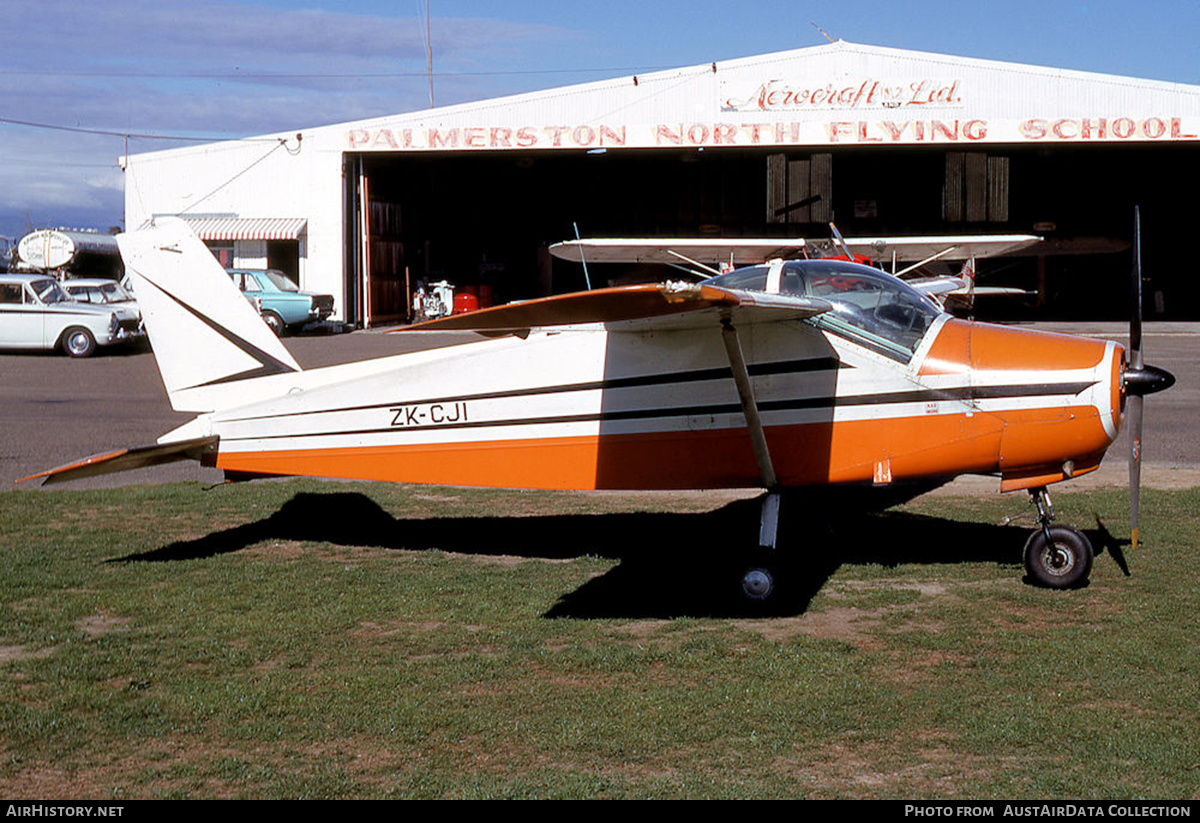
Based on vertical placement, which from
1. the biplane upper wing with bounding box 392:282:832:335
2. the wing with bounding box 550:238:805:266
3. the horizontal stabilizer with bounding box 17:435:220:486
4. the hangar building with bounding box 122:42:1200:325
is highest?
the hangar building with bounding box 122:42:1200:325

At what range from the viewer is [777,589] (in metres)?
7.15

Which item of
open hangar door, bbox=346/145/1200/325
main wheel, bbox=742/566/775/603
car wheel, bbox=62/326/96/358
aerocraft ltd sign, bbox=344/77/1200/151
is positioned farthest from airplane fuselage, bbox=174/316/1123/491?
open hangar door, bbox=346/145/1200/325

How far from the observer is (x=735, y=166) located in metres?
41.1

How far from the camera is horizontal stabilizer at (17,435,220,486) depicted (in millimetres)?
7215

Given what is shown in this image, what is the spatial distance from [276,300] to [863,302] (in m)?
26.6

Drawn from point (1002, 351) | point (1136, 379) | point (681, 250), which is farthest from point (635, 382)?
point (681, 250)

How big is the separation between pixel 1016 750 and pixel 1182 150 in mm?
39660

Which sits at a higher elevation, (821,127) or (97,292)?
(821,127)

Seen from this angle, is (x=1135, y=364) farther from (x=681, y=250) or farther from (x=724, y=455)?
(x=681, y=250)

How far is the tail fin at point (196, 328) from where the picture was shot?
27.5 feet

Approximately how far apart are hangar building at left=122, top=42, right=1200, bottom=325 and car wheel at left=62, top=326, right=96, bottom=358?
316 inches

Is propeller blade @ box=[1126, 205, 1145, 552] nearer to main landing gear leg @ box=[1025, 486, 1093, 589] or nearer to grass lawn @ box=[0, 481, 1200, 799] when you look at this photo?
main landing gear leg @ box=[1025, 486, 1093, 589]

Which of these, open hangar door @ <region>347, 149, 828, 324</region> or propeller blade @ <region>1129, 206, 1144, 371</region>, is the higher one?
open hangar door @ <region>347, 149, 828, 324</region>

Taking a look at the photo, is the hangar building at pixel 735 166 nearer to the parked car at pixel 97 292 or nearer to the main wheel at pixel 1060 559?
the parked car at pixel 97 292
